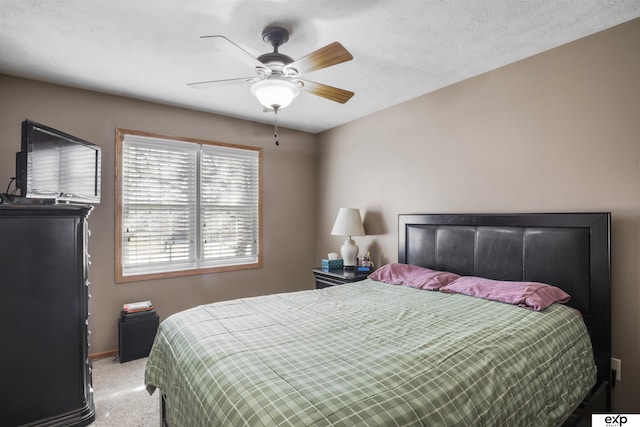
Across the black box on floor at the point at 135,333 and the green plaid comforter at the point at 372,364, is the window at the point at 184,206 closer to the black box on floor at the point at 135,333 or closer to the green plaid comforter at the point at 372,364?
the black box on floor at the point at 135,333

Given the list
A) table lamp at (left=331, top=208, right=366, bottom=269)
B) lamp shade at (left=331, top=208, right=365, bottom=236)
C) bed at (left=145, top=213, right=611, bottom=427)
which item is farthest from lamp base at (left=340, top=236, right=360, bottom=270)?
bed at (left=145, top=213, right=611, bottom=427)

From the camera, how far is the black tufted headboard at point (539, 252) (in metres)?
2.09

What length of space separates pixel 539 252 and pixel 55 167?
3.51m

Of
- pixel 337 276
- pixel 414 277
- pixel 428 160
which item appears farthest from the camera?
pixel 337 276

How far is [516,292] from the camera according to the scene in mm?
2146

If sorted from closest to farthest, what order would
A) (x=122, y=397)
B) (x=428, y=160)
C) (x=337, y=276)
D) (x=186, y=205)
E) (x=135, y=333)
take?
(x=122, y=397) → (x=135, y=333) → (x=428, y=160) → (x=337, y=276) → (x=186, y=205)

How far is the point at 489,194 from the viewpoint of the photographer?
2.78 metres

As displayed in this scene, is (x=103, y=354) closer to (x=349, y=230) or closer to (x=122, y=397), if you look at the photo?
(x=122, y=397)

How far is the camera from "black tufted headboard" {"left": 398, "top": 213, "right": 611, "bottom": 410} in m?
2.09

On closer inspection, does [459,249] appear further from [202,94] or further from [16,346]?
[16,346]

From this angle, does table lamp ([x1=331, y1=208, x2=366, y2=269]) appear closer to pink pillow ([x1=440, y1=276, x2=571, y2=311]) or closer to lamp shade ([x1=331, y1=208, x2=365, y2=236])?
lamp shade ([x1=331, y1=208, x2=365, y2=236])

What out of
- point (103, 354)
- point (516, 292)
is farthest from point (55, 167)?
point (516, 292)

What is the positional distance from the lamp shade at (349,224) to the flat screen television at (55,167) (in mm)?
2349

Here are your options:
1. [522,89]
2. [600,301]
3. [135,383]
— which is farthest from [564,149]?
[135,383]
